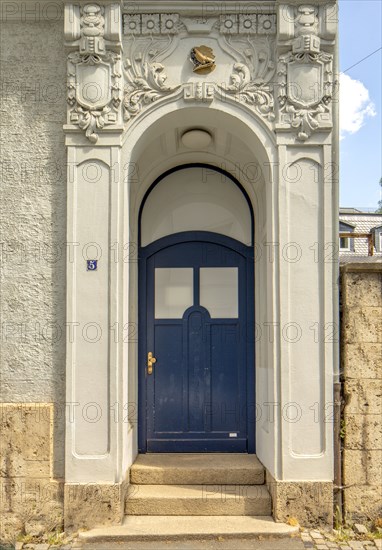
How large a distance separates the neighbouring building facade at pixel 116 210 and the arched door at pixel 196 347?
2.34 feet

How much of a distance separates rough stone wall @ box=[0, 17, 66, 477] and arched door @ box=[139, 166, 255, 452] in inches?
47.8

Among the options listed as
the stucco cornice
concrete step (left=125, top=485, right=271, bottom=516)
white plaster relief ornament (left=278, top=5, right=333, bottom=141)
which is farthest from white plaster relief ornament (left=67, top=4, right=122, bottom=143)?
concrete step (left=125, top=485, right=271, bottom=516)

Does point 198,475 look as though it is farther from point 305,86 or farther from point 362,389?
point 305,86

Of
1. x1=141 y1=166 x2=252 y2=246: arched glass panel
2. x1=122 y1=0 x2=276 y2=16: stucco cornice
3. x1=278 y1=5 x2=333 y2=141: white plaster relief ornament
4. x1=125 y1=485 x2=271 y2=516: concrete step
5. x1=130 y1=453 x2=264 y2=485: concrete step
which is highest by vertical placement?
x1=122 y1=0 x2=276 y2=16: stucco cornice

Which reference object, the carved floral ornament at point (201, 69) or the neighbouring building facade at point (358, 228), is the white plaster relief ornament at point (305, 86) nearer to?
the carved floral ornament at point (201, 69)

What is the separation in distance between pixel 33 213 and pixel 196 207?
1.86 m

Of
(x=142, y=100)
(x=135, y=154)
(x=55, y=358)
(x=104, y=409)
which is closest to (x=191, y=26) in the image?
(x=142, y=100)

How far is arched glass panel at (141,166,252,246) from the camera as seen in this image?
554 cm

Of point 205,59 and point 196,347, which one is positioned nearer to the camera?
point 205,59

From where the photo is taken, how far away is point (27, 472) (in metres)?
4.31

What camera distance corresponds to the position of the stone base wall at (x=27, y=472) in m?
4.29

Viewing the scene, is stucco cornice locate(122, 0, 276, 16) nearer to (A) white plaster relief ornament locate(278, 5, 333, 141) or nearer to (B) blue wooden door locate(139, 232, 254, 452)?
(A) white plaster relief ornament locate(278, 5, 333, 141)

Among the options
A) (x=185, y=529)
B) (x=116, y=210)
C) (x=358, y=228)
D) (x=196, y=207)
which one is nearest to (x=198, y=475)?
(x=185, y=529)

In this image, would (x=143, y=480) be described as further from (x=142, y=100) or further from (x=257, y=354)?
(x=142, y=100)
